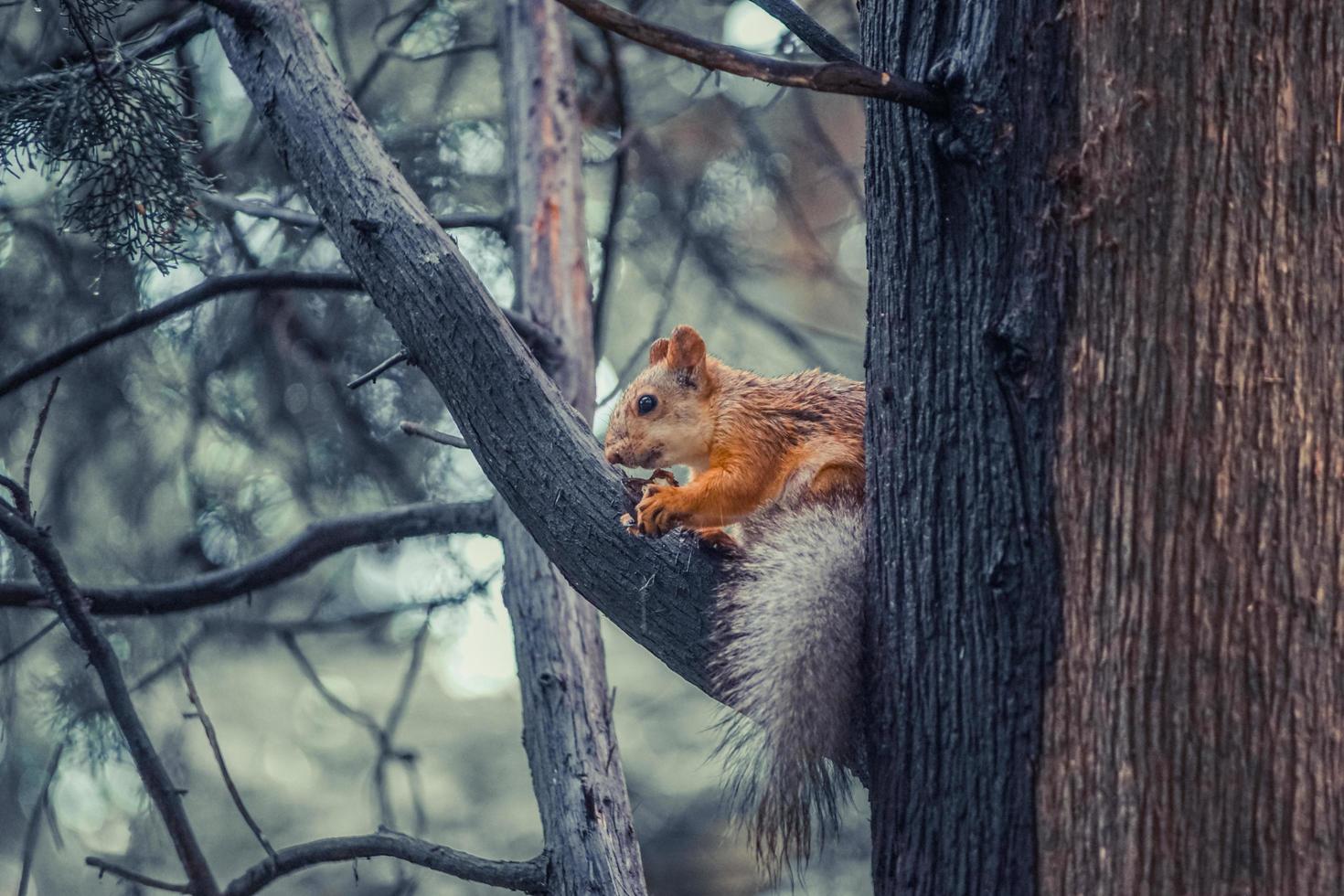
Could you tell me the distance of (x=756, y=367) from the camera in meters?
3.92

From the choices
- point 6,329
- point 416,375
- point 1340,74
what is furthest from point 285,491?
point 1340,74

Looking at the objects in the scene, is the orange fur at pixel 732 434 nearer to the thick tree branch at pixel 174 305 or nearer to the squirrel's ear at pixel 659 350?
the squirrel's ear at pixel 659 350

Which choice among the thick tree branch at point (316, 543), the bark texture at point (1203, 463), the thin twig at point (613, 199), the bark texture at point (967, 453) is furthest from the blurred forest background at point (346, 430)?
the bark texture at point (1203, 463)

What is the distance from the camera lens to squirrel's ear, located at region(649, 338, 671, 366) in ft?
7.09

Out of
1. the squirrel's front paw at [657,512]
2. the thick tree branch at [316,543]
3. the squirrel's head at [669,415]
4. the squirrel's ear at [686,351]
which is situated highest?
the squirrel's ear at [686,351]

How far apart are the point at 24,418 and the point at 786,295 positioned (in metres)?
2.48

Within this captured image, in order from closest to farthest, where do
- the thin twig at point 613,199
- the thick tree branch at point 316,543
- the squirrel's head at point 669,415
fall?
the squirrel's head at point 669,415 < the thick tree branch at point 316,543 < the thin twig at point 613,199

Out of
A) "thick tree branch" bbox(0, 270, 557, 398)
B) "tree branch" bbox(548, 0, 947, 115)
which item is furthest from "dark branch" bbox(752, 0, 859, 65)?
"thick tree branch" bbox(0, 270, 557, 398)

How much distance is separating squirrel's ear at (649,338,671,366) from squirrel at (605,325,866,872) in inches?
14.9

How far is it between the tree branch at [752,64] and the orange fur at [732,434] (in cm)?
59

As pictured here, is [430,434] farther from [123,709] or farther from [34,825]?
[34,825]

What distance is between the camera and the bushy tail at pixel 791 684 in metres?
1.22

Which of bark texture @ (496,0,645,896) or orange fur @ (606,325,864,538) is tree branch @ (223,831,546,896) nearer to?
bark texture @ (496,0,645,896)

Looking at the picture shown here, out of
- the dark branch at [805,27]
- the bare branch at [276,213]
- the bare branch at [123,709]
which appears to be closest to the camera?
the dark branch at [805,27]
